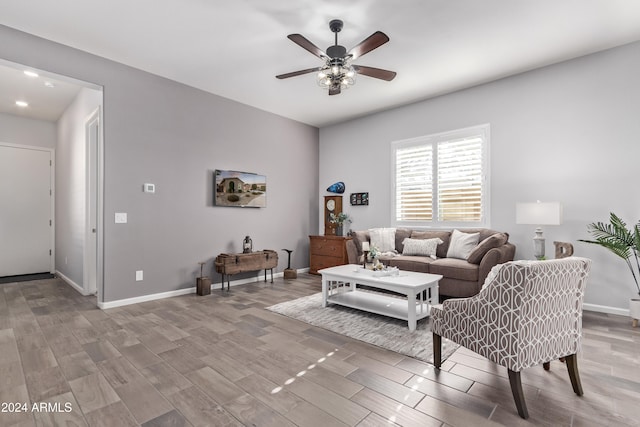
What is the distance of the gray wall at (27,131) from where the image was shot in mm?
5805

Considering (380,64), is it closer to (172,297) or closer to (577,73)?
(577,73)

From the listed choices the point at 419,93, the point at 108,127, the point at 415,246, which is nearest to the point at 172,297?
the point at 108,127

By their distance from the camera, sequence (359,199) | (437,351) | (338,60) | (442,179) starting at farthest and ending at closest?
1. (359,199)
2. (442,179)
3. (338,60)
4. (437,351)

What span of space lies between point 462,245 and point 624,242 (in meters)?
1.68

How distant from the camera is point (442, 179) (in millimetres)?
5102

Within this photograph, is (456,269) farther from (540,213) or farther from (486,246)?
(540,213)

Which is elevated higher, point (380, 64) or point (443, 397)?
point (380, 64)

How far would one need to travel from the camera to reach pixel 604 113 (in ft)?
12.2

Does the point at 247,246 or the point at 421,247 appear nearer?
the point at 421,247

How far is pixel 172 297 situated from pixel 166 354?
2023 mm

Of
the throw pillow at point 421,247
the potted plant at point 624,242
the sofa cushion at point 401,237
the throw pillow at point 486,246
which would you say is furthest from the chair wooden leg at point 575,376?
the sofa cushion at point 401,237

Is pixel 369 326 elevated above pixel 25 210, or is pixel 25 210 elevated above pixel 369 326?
pixel 25 210

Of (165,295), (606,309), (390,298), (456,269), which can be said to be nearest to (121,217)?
(165,295)

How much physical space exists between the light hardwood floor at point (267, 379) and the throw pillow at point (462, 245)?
148cm
